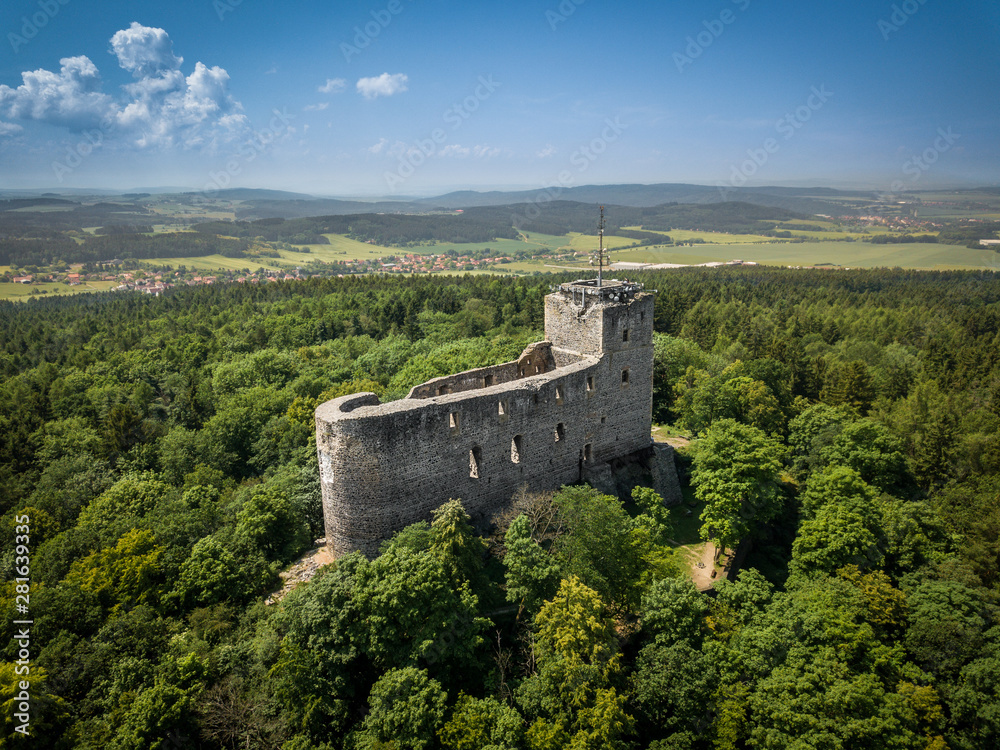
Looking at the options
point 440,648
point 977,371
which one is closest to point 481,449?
point 440,648

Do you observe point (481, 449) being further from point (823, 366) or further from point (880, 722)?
point (823, 366)

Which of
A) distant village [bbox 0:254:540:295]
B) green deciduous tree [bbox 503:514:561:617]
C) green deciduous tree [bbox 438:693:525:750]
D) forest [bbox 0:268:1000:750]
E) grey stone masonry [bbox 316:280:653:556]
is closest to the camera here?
green deciduous tree [bbox 438:693:525:750]

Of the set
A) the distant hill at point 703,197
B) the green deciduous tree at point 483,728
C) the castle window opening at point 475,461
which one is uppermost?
the distant hill at point 703,197

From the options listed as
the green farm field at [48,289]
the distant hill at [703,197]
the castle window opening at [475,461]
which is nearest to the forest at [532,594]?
the castle window opening at [475,461]

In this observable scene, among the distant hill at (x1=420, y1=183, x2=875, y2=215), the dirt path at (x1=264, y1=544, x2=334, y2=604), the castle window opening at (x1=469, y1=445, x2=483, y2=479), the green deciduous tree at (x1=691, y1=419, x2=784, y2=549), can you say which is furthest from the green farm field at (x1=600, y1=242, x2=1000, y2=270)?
the dirt path at (x1=264, y1=544, x2=334, y2=604)

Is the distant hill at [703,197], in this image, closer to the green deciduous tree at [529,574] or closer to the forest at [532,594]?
the forest at [532,594]

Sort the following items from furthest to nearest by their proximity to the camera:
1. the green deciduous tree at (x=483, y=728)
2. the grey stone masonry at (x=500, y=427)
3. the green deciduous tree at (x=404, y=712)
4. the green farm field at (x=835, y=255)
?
the green farm field at (x=835, y=255), the grey stone masonry at (x=500, y=427), the green deciduous tree at (x=404, y=712), the green deciduous tree at (x=483, y=728)

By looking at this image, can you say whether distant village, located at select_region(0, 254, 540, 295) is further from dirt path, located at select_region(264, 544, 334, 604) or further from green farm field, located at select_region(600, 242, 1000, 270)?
dirt path, located at select_region(264, 544, 334, 604)
